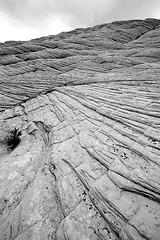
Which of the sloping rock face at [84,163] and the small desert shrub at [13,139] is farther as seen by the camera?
the small desert shrub at [13,139]

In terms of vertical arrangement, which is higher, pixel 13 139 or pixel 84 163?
pixel 84 163

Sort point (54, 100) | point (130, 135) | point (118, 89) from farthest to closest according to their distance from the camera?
1. point (54, 100)
2. point (118, 89)
3. point (130, 135)

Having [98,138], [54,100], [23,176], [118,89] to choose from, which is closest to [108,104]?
[118,89]

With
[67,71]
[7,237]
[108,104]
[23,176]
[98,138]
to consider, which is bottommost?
[7,237]

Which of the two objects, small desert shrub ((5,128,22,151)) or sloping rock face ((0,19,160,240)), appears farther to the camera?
small desert shrub ((5,128,22,151))

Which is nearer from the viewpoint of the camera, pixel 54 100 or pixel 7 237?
pixel 7 237

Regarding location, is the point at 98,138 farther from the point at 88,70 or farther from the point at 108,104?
the point at 88,70

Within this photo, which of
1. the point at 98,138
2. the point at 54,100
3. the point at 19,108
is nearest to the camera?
the point at 98,138

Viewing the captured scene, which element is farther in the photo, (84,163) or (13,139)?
(13,139)
